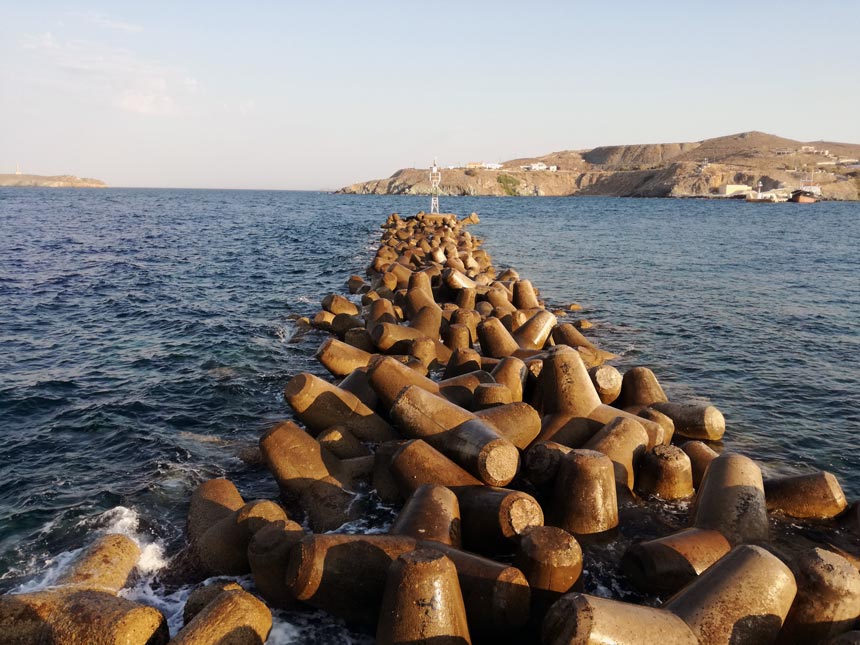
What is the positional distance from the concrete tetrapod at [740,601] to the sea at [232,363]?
5.14 ft

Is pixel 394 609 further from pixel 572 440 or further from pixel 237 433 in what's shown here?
pixel 237 433

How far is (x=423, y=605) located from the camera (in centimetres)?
466

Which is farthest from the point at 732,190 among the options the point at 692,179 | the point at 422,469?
the point at 422,469

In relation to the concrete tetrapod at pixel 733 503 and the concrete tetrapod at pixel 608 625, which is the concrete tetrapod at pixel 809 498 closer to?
the concrete tetrapod at pixel 733 503

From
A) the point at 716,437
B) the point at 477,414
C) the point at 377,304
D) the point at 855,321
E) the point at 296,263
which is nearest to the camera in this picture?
the point at 477,414

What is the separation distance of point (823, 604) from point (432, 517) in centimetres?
360

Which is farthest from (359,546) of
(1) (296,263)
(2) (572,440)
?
(1) (296,263)

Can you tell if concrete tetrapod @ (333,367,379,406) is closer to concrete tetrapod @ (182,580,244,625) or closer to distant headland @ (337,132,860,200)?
concrete tetrapod @ (182,580,244,625)

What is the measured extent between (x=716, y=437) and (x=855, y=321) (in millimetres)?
13351

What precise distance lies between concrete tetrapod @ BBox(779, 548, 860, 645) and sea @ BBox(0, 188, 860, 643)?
1.80m

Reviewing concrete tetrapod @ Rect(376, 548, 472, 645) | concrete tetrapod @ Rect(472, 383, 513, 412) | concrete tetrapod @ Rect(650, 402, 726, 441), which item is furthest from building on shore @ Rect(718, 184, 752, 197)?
concrete tetrapod @ Rect(376, 548, 472, 645)

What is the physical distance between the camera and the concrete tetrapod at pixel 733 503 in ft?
22.5

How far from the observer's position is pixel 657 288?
84.4 feet

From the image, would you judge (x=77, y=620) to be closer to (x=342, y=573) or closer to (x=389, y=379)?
(x=342, y=573)
